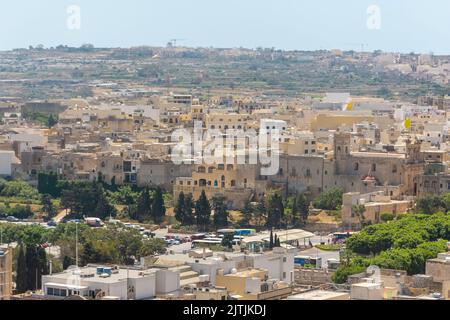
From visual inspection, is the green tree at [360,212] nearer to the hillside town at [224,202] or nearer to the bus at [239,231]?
the hillside town at [224,202]

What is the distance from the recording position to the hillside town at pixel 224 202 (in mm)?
14453

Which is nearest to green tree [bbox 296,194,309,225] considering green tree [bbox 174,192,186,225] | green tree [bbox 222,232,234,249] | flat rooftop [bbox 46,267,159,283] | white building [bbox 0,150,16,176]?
green tree [bbox 174,192,186,225]

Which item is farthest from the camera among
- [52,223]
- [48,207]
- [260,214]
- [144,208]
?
[48,207]

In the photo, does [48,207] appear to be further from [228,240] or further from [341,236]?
[228,240]

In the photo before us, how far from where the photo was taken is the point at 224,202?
26406 millimetres

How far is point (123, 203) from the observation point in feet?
90.5

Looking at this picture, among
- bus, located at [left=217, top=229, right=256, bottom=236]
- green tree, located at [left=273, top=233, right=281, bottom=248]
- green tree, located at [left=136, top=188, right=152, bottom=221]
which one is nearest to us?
green tree, located at [left=273, top=233, right=281, bottom=248]

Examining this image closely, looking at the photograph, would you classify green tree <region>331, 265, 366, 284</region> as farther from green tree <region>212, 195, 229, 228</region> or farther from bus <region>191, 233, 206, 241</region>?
green tree <region>212, 195, 229, 228</region>

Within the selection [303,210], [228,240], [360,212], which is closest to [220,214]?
[303,210]

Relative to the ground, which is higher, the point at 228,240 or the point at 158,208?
the point at 228,240

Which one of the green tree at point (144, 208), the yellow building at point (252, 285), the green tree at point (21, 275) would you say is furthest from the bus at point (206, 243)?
the yellow building at point (252, 285)

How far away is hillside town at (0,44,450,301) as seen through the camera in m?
14.5

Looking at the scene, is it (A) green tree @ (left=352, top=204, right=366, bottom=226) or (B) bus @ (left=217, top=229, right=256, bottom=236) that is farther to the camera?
(A) green tree @ (left=352, top=204, right=366, bottom=226)
